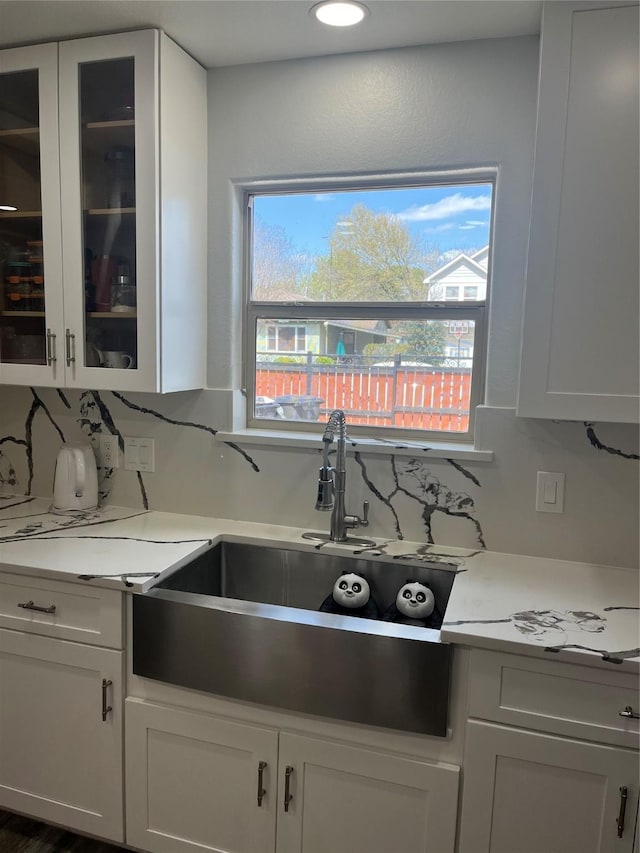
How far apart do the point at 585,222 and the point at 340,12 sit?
0.84 meters

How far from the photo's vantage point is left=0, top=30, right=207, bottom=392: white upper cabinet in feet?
6.02

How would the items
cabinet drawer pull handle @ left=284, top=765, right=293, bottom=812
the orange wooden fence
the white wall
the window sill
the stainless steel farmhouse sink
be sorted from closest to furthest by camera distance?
1. the stainless steel farmhouse sink
2. cabinet drawer pull handle @ left=284, top=765, right=293, bottom=812
3. the white wall
4. the window sill
5. the orange wooden fence

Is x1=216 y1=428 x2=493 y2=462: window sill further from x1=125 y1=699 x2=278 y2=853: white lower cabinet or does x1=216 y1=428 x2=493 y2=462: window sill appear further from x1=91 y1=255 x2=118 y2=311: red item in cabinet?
x1=125 y1=699 x2=278 y2=853: white lower cabinet

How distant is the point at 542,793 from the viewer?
139 cm

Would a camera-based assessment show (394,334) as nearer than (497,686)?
No

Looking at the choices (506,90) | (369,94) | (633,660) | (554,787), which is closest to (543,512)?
(633,660)

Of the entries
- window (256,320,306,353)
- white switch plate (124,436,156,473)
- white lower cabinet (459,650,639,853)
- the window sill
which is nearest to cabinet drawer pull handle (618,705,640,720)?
white lower cabinet (459,650,639,853)

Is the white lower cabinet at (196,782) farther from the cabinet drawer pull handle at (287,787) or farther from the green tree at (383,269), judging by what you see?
the green tree at (383,269)

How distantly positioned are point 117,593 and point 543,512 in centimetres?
124

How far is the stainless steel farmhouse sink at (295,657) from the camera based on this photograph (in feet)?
4.65

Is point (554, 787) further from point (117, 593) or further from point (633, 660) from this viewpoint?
point (117, 593)

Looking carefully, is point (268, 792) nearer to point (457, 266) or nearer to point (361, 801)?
point (361, 801)

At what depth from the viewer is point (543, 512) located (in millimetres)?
1882

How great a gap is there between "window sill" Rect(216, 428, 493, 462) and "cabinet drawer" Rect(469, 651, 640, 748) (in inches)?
26.7
